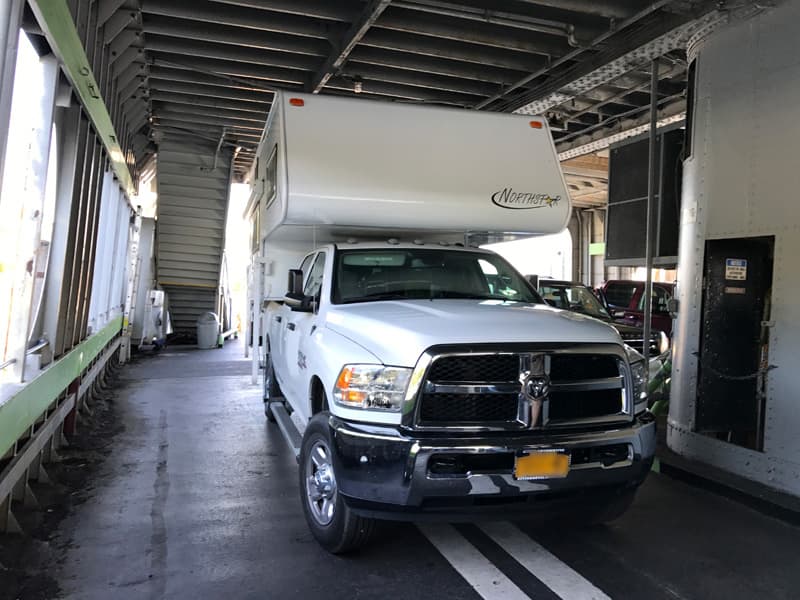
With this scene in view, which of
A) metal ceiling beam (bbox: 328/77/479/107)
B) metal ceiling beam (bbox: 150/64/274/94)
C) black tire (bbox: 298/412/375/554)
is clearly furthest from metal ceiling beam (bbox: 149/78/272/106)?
black tire (bbox: 298/412/375/554)

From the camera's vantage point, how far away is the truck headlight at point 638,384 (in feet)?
11.6

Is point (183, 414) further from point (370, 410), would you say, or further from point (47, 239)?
point (370, 410)

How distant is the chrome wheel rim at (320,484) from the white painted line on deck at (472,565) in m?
0.70

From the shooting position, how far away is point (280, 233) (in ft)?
19.0

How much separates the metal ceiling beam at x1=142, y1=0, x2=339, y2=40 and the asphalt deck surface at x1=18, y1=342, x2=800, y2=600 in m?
4.49

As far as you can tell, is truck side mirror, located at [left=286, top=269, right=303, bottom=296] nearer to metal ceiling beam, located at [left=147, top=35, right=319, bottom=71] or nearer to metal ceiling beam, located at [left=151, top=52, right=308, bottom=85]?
metal ceiling beam, located at [left=147, top=35, right=319, bottom=71]

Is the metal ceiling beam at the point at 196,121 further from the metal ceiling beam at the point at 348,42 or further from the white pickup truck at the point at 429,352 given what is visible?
the white pickup truck at the point at 429,352

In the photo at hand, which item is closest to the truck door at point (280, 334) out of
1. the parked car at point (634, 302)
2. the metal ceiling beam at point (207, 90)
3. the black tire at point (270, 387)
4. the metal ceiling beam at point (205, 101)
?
the black tire at point (270, 387)

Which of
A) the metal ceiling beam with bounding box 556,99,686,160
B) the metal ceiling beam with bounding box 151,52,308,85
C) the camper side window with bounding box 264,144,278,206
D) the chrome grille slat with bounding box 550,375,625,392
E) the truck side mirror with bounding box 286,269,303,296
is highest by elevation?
the metal ceiling beam with bounding box 556,99,686,160

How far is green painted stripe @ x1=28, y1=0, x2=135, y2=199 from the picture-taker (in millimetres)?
3552

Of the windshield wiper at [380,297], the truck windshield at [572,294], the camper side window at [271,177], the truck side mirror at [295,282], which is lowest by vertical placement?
the windshield wiper at [380,297]

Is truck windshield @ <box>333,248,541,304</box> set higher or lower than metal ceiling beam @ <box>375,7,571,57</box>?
lower

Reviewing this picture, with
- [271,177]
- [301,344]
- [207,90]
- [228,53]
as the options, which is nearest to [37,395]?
[301,344]

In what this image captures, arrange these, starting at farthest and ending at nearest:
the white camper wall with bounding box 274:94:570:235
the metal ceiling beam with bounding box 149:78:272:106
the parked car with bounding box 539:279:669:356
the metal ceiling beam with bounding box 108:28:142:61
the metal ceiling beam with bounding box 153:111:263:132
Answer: the metal ceiling beam with bounding box 153:111:263:132
the parked car with bounding box 539:279:669:356
the metal ceiling beam with bounding box 149:78:272:106
the metal ceiling beam with bounding box 108:28:142:61
the white camper wall with bounding box 274:94:570:235
